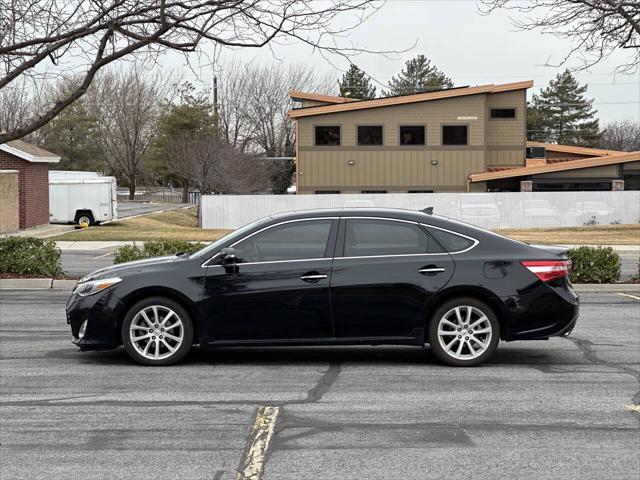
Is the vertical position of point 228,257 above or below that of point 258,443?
above

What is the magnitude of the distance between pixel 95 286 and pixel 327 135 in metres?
34.4

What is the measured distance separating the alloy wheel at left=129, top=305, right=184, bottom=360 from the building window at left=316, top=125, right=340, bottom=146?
3433 centimetres

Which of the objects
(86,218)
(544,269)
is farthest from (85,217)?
(544,269)

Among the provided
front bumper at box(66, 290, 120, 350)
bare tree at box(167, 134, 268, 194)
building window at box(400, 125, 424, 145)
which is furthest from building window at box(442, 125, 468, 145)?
front bumper at box(66, 290, 120, 350)

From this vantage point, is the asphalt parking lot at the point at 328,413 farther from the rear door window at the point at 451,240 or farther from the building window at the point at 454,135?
the building window at the point at 454,135

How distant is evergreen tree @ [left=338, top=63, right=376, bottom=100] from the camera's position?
7206 centimetres

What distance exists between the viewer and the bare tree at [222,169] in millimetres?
55375

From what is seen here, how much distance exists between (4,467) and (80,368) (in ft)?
10.4

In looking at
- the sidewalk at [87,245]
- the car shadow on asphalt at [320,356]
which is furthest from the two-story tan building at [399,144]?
the car shadow on asphalt at [320,356]

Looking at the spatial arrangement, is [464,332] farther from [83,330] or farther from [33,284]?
[33,284]

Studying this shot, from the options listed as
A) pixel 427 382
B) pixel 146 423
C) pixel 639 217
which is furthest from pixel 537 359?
pixel 639 217

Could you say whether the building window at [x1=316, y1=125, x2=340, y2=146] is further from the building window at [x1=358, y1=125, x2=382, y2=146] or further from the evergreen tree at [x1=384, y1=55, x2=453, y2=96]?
the evergreen tree at [x1=384, y1=55, x2=453, y2=96]

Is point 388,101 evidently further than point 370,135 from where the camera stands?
No

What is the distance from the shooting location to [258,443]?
5980mm
